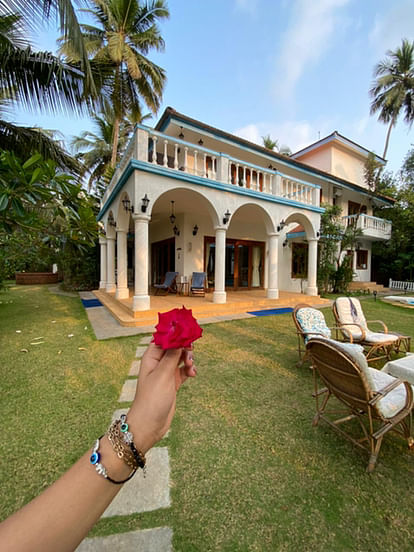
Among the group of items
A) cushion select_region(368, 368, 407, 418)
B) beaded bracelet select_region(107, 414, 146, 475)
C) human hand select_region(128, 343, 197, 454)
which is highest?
human hand select_region(128, 343, 197, 454)

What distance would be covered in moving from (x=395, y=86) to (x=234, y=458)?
92.2 ft

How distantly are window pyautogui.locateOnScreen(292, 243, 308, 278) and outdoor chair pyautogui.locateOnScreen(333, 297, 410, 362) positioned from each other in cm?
838

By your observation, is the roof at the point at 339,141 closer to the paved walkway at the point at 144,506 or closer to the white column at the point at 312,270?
the white column at the point at 312,270

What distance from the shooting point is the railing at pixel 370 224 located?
563 inches

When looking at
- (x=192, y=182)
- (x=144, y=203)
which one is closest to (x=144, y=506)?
(x=144, y=203)

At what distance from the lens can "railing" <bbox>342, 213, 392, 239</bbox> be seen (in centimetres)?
1431

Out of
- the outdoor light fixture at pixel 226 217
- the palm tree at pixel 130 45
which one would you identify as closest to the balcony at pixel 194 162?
the outdoor light fixture at pixel 226 217

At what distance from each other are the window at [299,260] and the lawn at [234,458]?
9.73m

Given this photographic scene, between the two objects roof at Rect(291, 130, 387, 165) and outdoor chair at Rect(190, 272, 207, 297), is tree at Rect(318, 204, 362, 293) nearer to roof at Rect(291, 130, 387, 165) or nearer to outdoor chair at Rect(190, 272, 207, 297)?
roof at Rect(291, 130, 387, 165)

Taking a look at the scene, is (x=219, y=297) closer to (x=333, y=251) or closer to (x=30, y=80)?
(x=30, y=80)

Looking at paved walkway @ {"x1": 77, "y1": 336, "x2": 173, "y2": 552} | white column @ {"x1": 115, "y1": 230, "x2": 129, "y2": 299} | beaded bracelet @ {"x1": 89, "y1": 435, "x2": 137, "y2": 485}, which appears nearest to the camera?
beaded bracelet @ {"x1": 89, "y1": 435, "x2": 137, "y2": 485}

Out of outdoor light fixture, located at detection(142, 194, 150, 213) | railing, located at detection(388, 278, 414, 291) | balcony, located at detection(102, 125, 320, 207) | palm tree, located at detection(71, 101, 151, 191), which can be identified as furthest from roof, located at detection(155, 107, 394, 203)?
palm tree, located at detection(71, 101, 151, 191)

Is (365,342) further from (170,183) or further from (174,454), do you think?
(170,183)

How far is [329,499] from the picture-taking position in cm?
168
